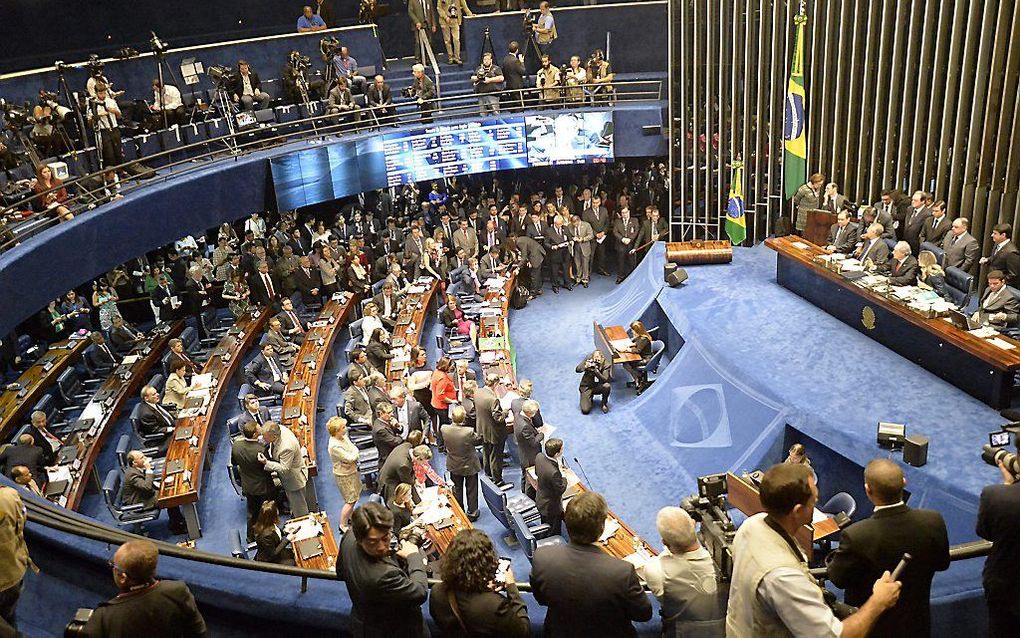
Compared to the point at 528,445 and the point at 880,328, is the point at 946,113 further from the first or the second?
the point at 528,445

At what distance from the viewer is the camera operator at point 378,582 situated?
4.14 m

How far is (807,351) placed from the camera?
11820 millimetres

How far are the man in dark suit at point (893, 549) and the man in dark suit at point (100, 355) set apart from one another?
12.4 m

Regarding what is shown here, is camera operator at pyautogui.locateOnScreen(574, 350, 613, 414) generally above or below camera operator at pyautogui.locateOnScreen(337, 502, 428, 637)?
below

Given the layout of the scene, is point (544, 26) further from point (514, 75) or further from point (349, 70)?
point (349, 70)

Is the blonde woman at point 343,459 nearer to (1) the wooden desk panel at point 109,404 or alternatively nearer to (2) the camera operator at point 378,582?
(1) the wooden desk panel at point 109,404

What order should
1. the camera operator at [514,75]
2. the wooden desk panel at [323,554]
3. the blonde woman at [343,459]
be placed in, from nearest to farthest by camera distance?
the wooden desk panel at [323,554]
the blonde woman at [343,459]
the camera operator at [514,75]

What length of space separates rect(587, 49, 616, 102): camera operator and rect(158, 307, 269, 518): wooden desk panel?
335 inches

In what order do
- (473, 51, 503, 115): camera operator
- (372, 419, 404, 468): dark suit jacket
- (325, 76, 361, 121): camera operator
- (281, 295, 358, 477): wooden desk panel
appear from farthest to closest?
(473, 51, 503, 115): camera operator, (325, 76, 361, 121): camera operator, (281, 295, 358, 477): wooden desk panel, (372, 419, 404, 468): dark suit jacket

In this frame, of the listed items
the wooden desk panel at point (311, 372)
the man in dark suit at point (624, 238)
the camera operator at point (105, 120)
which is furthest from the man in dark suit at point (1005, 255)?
the camera operator at point (105, 120)

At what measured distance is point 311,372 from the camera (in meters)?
12.9

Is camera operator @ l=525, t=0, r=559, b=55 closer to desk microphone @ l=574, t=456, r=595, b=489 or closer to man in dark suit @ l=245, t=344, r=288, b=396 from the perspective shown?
man in dark suit @ l=245, t=344, r=288, b=396

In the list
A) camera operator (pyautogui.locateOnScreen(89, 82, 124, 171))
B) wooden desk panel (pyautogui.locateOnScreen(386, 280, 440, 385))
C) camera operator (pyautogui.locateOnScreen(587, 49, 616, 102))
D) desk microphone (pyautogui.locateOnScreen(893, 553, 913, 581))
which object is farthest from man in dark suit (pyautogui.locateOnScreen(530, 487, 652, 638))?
camera operator (pyautogui.locateOnScreen(587, 49, 616, 102))

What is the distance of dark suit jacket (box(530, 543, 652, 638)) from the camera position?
4.02 metres
